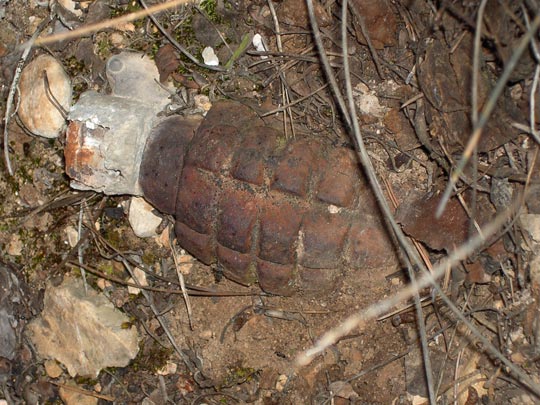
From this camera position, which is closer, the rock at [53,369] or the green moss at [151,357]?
the green moss at [151,357]

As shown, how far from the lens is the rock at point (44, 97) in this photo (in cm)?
304

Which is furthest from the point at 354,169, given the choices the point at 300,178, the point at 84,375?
the point at 84,375

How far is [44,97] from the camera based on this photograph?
303 centimetres

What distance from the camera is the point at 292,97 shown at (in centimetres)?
275

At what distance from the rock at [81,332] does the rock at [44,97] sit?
2.68 feet

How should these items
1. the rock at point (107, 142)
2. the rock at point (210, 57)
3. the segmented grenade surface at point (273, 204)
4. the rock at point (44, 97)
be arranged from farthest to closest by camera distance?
the rock at point (44, 97), the rock at point (210, 57), the rock at point (107, 142), the segmented grenade surface at point (273, 204)

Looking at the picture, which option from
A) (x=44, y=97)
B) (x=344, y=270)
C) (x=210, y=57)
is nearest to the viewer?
(x=344, y=270)

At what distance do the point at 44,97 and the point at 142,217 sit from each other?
32.1 inches

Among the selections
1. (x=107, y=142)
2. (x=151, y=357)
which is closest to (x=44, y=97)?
(x=107, y=142)

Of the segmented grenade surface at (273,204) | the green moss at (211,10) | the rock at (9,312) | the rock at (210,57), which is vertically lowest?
the rock at (9,312)

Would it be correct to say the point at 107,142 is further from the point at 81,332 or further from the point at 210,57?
the point at 81,332

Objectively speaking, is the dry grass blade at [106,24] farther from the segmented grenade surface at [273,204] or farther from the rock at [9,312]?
the rock at [9,312]

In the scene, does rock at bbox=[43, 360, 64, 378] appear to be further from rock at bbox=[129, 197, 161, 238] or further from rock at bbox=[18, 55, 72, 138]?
rock at bbox=[18, 55, 72, 138]

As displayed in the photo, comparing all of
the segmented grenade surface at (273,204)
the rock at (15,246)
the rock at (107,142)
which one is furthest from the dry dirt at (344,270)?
the rock at (107,142)
